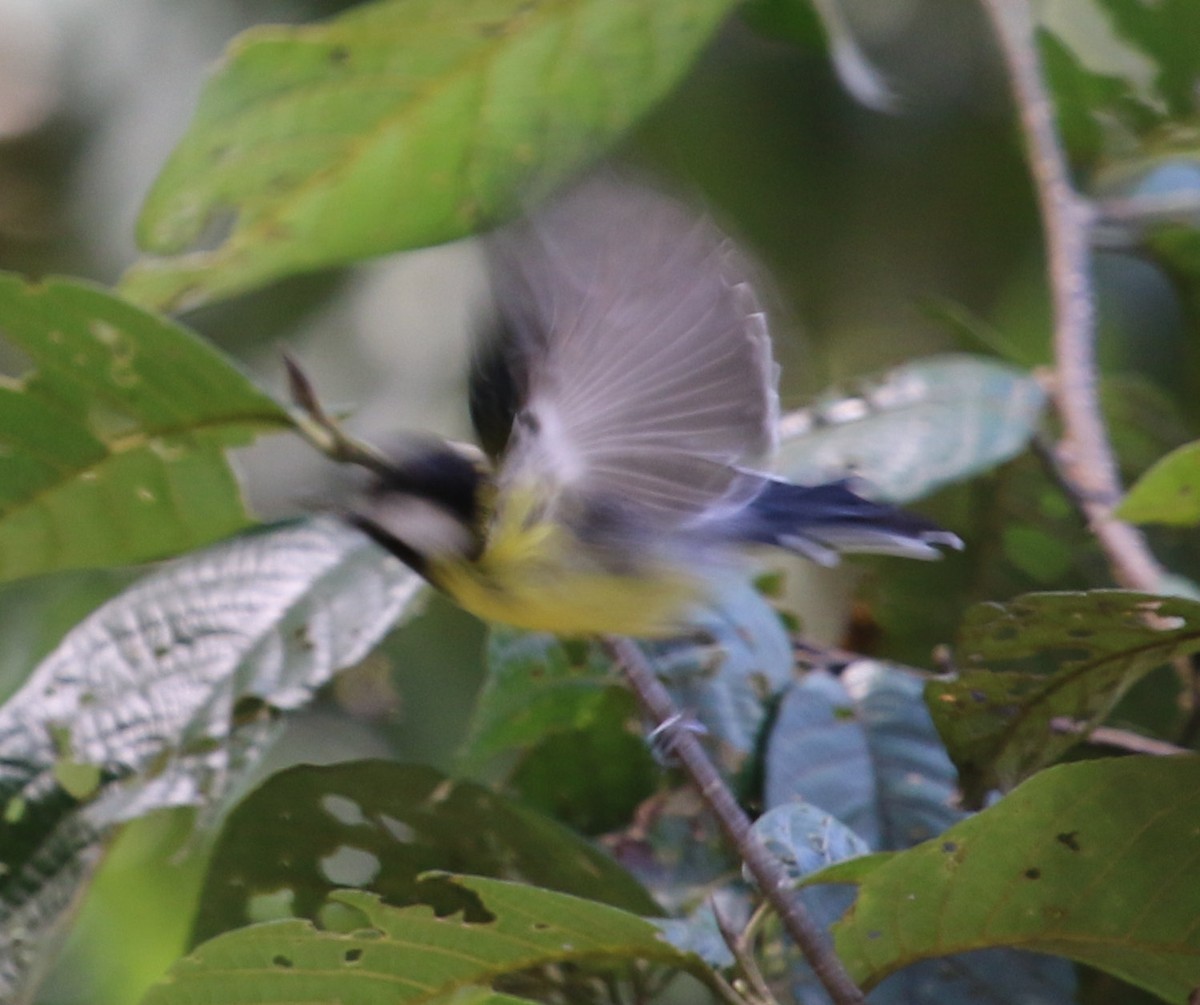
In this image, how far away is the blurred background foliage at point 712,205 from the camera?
240cm

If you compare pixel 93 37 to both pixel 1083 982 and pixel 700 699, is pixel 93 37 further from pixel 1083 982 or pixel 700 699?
pixel 1083 982

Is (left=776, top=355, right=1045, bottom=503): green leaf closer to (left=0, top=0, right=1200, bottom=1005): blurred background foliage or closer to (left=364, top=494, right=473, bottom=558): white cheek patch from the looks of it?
(left=364, top=494, right=473, bottom=558): white cheek patch

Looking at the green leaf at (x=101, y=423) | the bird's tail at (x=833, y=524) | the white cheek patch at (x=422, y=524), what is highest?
the green leaf at (x=101, y=423)

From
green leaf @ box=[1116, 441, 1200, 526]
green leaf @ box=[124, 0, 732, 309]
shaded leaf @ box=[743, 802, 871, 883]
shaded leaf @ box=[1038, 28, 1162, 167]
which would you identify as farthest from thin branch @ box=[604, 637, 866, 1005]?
shaded leaf @ box=[1038, 28, 1162, 167]

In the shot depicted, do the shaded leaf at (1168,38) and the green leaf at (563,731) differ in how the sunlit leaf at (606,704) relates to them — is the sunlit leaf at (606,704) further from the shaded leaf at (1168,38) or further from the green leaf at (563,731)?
the shaded leaf at (1168,38)

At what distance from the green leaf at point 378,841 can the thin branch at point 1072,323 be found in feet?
1.64

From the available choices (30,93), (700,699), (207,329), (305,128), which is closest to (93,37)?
(30,93)

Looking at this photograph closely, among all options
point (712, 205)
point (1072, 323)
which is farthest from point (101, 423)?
point (712, 205)

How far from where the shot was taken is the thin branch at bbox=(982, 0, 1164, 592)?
1203 mm

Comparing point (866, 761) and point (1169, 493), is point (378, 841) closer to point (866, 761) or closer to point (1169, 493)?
point (866, 761)

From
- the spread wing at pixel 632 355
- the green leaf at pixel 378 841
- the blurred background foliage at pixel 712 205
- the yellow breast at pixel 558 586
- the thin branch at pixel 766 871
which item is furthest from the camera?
the blurred background foliage at pixel 712 205

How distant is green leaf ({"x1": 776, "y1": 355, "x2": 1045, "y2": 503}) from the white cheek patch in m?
0.37

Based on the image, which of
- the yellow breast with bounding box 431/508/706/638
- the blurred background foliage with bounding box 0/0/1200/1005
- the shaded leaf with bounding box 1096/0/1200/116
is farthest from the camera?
the blurred background foliage with bounding box 0/0/1200/1005

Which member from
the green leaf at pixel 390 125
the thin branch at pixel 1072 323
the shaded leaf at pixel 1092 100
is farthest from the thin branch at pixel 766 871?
the shaded leaf at pixel 1092 100
